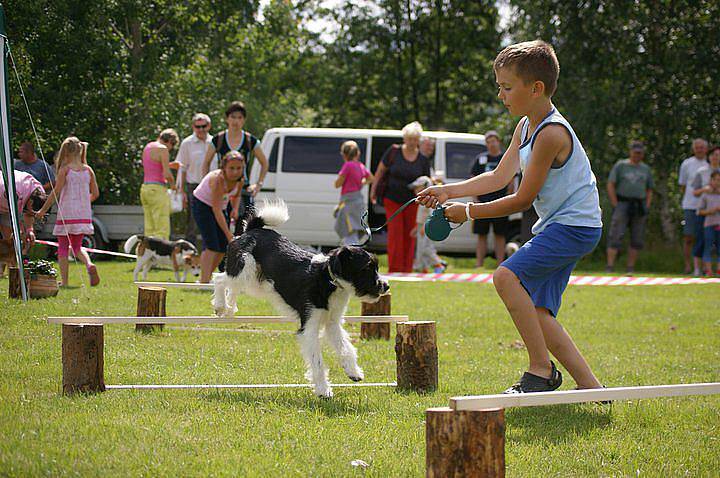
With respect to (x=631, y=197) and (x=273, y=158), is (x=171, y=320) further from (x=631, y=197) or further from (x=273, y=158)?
(x=631, y=197)

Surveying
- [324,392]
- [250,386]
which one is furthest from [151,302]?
[324,392]

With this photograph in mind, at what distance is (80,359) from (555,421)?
260 cm

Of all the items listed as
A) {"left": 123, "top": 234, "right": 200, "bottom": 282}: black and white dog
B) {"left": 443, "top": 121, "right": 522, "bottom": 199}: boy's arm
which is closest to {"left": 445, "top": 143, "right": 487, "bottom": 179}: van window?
{"left": 123, "top": 234, "right": 200, "bottom": 282}: black and white dog

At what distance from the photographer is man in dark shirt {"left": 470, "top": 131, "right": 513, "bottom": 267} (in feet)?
44.4

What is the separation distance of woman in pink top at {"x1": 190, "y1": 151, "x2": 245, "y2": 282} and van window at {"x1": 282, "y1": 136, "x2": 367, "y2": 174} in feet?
20.5

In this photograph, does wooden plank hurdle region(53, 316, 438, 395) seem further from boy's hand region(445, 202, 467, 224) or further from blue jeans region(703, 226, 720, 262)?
blue jeans region(703, 226, 720, 262)

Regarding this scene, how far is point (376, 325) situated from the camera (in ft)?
24.2

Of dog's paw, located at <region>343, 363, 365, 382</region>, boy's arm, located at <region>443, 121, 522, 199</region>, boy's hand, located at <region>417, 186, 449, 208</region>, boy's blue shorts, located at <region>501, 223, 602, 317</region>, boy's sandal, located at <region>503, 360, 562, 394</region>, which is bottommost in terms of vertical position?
dog's paw, located at <region>343, 363, 365, 382</region>

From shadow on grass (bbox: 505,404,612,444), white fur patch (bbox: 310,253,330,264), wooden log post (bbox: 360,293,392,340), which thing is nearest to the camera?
shadow on grass (bbox: 505,404,612,444)

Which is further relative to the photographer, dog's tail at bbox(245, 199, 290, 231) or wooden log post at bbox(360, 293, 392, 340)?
wooden log post at bbox(360, 293, 392, 340)

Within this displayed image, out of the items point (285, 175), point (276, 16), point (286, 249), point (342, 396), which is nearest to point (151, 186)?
point (285, 175)

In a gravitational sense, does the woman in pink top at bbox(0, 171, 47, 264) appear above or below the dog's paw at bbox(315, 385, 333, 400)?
above

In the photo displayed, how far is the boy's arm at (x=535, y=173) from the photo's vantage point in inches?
166

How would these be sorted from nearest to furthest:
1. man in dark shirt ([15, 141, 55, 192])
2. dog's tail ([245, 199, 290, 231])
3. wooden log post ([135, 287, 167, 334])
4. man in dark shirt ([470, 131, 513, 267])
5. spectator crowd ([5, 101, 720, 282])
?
dog's tail ([245, 199, 290, 231]) → wooden log post ([135, 287, 167, 334]) → spectator crowd ([5, 101, 720, 282]) → man in dark shirt ([15, 141, 55, 192]) → man in dark shirt ([470, 131, 513, 267])
